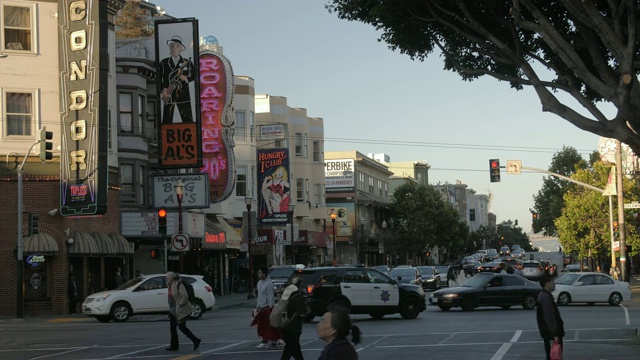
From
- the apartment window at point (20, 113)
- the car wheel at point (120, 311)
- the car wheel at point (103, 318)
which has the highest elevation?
the apartment window at point (20, 113)

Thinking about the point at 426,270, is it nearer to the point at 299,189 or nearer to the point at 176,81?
the point at 176,81

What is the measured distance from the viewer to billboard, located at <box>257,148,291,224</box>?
6206 centimetres

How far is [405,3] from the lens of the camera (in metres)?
21.0

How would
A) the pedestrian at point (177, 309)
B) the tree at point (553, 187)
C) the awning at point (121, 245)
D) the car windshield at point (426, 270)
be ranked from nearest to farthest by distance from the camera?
the pedestrian at point (177, 309) < the awning at point (121, 245) < the car windshield at point (426, 270) < the tree at point (553, 187)

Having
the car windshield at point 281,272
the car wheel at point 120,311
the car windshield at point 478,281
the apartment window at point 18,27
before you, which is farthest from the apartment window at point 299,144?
the car wheel at point 120,311

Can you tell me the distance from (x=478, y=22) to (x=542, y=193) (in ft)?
369

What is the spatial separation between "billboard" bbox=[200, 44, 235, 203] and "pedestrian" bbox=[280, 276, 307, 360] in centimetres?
3326

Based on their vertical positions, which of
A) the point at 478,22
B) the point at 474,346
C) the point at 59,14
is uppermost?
the point at 59,14

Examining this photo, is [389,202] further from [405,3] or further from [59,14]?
[405,3]

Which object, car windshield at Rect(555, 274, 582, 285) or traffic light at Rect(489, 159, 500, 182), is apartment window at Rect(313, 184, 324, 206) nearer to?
traffic light at Rect(489, 159, 500, 182)

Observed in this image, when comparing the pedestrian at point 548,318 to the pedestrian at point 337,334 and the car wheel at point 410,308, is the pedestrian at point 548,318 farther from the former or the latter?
the car wheel at point 410,308

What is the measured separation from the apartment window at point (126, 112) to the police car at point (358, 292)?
19115 millimetres

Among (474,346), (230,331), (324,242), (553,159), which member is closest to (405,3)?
(474,346)

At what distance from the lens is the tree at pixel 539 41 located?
18984 millimetres
